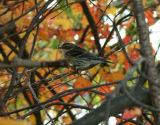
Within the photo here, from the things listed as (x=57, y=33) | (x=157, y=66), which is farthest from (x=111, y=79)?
(x=157, y=66)

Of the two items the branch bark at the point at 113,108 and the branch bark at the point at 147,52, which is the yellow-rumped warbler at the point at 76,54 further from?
the branch bark at the point at 113,108

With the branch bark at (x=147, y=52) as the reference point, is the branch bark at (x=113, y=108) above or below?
below

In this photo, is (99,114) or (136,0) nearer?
(99,114)

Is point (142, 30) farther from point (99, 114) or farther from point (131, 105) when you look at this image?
point (99, 114)

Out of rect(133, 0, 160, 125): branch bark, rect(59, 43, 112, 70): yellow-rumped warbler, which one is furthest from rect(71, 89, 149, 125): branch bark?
rect(59, 43, 112, 70): yellow-rumped warbler

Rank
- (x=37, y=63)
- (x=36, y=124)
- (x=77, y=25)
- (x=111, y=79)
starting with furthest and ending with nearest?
(x=77, y=25), (x=36, y=124), (x=111, y=79), (x=37, y=63)

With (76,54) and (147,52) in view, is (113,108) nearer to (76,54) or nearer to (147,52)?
(147,52)

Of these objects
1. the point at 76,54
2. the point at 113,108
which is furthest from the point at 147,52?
the point at 76,54

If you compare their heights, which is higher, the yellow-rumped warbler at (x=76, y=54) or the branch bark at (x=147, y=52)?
the branch bark at (x=147, y=52)

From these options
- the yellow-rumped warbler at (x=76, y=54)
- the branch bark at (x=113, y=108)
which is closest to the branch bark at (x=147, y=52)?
the branch bark at (x=113, y=108)

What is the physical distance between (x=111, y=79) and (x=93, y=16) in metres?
1.67

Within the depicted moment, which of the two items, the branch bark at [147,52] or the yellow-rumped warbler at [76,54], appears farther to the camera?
the yellow-rumped warbler at [76,54]

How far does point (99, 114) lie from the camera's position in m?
1.88

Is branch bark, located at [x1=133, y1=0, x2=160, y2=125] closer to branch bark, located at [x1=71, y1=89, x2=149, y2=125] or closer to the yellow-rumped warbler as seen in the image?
branch bark, located at [x1=71, y1=89, x2=149, y2=125]
